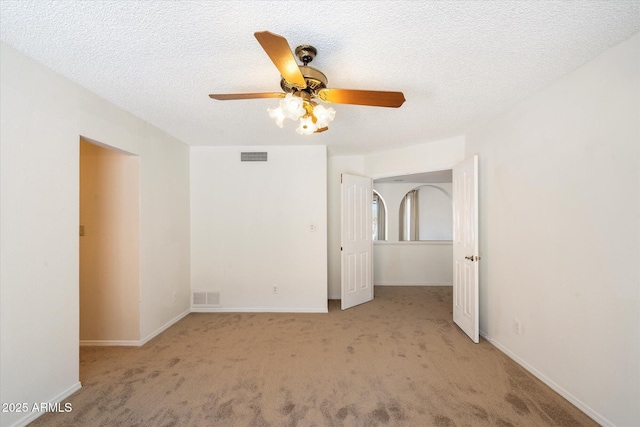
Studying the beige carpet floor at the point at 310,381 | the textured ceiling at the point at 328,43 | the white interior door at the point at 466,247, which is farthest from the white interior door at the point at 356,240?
the textured ceiling at the point at 328,43

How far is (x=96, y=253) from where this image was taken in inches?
112

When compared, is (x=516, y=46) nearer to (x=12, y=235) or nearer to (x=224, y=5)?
(x=224, y=5)

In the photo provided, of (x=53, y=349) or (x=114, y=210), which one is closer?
(x=53, y=349)

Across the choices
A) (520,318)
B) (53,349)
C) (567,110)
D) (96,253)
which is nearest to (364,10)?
(567,110)

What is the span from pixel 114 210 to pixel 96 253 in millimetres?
510

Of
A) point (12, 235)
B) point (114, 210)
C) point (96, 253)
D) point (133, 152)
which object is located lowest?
point (96, 253)

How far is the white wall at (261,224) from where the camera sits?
12.7ft

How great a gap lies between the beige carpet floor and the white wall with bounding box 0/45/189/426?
1.08 feet

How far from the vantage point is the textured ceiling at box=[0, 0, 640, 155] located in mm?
1334

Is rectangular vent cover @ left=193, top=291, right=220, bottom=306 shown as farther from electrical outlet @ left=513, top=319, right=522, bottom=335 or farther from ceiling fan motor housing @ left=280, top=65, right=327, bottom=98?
electrical outlet @ left=513, top=319, right=522, bottom=335

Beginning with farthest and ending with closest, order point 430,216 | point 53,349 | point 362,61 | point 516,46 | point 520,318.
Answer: point 430,216 → point 520,318 → point 53,349 → point 362,61 → point 516,46

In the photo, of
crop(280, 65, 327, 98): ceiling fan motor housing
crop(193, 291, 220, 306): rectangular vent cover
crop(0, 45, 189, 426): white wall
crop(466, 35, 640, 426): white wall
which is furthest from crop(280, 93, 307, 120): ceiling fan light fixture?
crop(193, 291, 220, 306): rectangular vent cover

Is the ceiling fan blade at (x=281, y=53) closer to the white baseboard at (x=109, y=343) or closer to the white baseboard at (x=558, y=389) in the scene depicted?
the white baseboard at (x=558, y=389)

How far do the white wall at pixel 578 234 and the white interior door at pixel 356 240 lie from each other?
6.25 ft
